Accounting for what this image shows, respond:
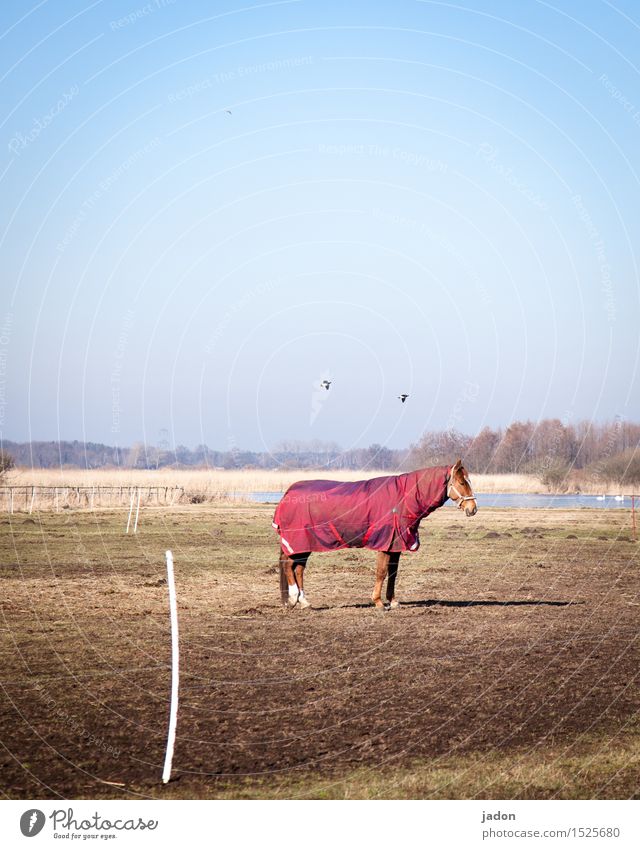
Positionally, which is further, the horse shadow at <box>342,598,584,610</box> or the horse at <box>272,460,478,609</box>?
the horse shadow at <box>342,598,584,610</box>

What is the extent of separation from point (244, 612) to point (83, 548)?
46.9 ft

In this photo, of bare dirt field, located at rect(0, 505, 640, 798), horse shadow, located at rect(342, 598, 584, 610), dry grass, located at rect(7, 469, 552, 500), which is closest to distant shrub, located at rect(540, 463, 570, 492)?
dry grass, located at rect(7, 469, 552, 500)

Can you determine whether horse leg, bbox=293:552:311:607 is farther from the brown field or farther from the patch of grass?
the brown field

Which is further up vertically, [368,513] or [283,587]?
[368,513]

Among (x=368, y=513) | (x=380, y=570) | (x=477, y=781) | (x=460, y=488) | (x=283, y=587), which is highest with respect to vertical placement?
(x=460, y=488)

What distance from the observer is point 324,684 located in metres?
12.4

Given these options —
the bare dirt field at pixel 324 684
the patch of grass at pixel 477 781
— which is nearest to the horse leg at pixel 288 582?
the bare dirt field at pixel 324 684
